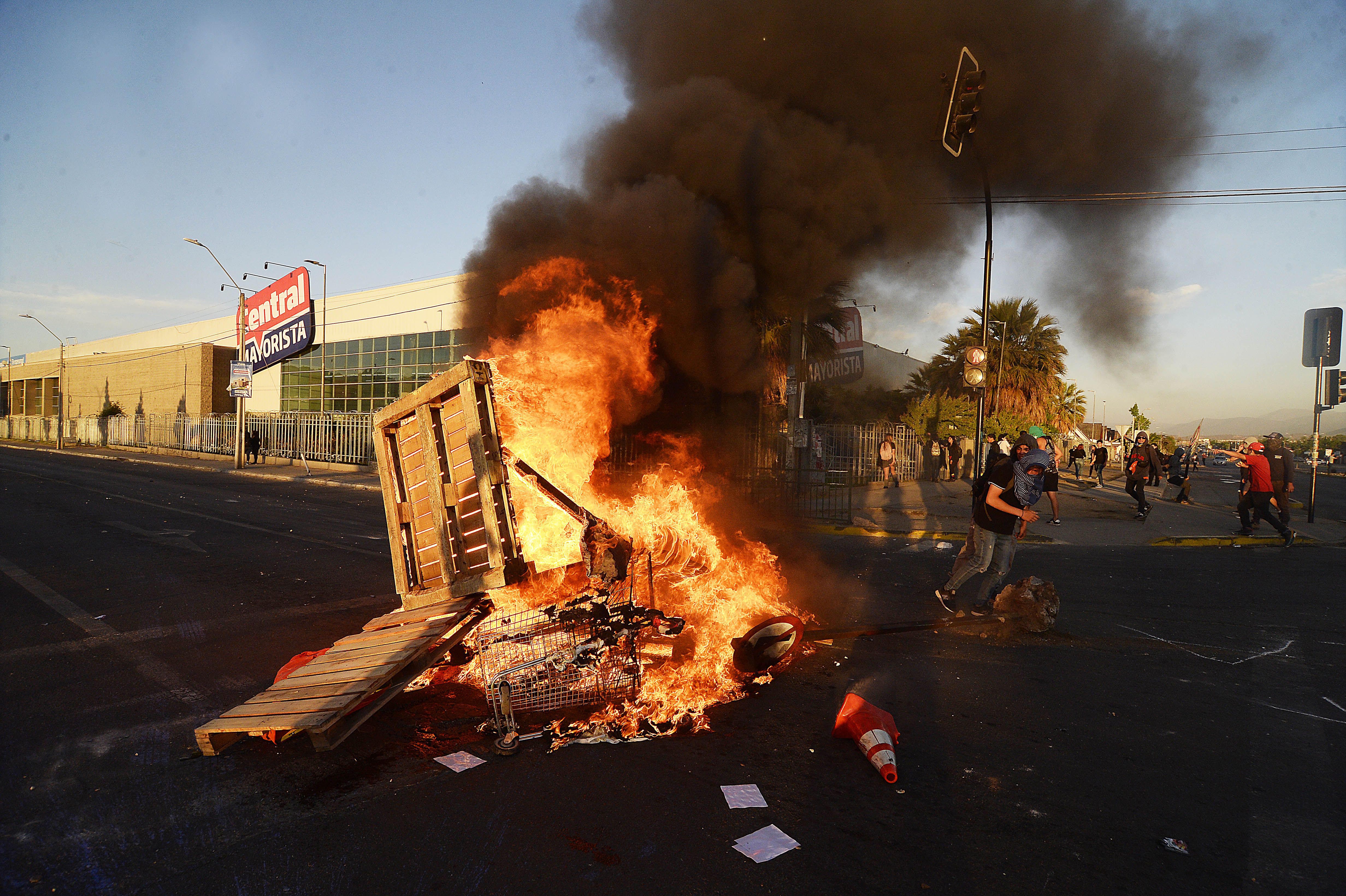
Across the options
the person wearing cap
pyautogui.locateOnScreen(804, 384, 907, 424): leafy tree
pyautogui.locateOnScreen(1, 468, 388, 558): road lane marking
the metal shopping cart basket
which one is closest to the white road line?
the metal shopping cart basket

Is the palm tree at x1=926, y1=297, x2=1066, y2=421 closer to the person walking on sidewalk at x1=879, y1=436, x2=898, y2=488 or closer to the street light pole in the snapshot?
the person walking on sidewalk at x1=879, y1=436, x2=898, y2=488

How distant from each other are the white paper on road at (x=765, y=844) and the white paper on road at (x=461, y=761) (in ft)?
4.56

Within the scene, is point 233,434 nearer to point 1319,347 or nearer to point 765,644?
point 765,644

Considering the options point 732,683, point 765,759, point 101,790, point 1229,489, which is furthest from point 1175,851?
point 1229,489

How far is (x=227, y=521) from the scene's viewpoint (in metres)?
12.0

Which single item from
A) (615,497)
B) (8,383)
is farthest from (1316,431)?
(8,383)

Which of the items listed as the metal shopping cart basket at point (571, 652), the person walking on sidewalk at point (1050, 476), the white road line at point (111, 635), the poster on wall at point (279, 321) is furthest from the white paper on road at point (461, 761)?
the poster on wall at point (279, 321)

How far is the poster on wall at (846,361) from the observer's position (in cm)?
2059

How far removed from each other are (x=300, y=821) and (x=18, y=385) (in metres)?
76.2

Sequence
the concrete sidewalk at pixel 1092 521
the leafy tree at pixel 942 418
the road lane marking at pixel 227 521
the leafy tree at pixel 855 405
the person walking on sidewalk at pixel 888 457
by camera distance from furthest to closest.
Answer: the leafy tree at pixel 855 405 < the leafy tree at pixel 942 418 < the person walking on sidewalk at pixel 888 457 < the concrete sidewalk at pixel 1092 521 < the road lane marking at pixel 227 521

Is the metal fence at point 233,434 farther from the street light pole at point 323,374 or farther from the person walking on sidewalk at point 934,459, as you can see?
the person walking on sidewalk at point 934,459

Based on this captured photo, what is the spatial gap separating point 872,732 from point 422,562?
3.17 metres

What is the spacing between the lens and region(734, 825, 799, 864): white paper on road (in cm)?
276

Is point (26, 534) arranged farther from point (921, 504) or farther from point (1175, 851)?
point (921, 504)
